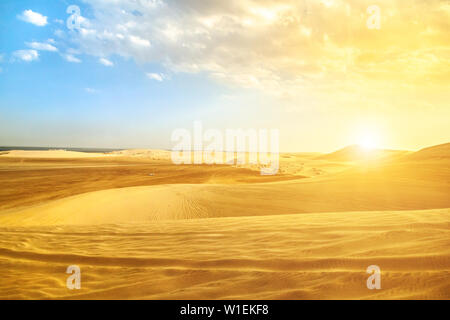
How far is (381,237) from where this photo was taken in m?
3.71

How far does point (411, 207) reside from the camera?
7980 millimetres

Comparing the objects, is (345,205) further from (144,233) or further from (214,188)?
(144,233)

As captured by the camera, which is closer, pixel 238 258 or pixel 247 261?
pixel 247 261

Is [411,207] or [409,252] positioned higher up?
[409,252]

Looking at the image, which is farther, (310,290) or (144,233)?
(144,233)
